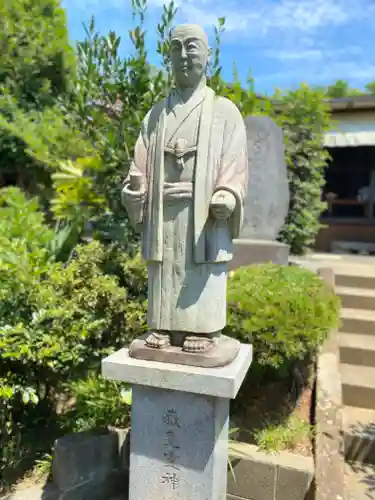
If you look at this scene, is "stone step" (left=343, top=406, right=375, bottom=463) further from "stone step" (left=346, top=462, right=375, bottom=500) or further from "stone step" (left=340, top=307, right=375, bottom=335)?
"stone step" (left=340, top=307, right=375, bottom=335)

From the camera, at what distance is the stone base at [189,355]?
2.62 m

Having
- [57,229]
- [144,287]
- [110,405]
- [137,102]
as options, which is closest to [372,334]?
[144,287]

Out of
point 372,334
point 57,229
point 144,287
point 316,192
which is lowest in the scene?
point 372,334

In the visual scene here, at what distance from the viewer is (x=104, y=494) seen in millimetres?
3654

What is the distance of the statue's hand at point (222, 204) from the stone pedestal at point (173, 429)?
35.9 inches

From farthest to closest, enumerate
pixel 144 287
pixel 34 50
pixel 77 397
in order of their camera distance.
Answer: pixel 34 50, pixel 144 287, pixel 77 397

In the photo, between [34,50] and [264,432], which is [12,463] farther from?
[34,50]

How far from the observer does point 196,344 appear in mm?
2660

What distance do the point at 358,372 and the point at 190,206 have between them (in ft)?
11.8

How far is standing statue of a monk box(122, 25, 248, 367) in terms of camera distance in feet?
8.57

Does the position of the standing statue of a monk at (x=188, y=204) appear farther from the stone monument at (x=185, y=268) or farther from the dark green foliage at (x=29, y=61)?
the dark green foliage at (x=29, y=61)

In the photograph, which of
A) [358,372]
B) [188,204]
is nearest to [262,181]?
[358,372]

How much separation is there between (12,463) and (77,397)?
818 mm

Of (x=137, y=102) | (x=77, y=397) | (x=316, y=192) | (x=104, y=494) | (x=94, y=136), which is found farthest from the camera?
(x=316, y=192)
